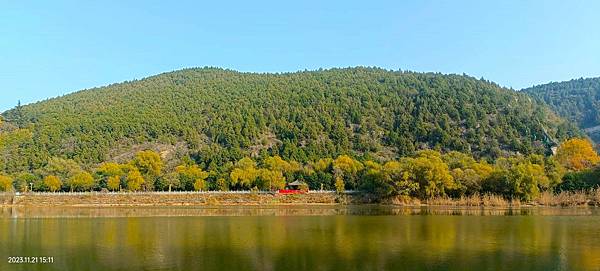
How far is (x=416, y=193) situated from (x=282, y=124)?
251ft

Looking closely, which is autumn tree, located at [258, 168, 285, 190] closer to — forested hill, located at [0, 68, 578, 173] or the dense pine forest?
the dense pine forest

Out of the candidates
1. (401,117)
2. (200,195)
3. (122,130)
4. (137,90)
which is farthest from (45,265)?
(137,90)

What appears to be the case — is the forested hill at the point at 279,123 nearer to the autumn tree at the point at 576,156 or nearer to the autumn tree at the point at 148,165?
A: the autumn tree at the point at 148,165

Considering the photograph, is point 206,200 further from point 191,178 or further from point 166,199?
point 191,178

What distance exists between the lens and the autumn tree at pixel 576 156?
106812 mm

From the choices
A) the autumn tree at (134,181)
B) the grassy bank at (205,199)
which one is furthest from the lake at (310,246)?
the autumn tree at (134,181)

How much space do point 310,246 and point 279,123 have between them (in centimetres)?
12679

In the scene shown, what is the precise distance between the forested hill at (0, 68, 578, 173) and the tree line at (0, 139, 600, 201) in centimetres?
1571

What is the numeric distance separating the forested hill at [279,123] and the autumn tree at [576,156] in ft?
58.4

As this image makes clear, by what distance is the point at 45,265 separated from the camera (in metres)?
23.4

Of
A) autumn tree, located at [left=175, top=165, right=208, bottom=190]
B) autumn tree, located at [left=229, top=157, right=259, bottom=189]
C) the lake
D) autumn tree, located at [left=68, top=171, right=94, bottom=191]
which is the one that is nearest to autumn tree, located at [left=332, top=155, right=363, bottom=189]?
autumn tree, located at [left=229, top=157, right=259, bottom=189]

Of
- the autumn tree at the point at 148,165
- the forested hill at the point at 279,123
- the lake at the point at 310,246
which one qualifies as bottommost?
the lake at the point at 310,246

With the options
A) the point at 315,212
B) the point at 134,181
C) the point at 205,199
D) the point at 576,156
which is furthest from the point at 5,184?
the point at 576,156

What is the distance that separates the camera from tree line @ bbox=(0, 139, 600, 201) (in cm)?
7844
